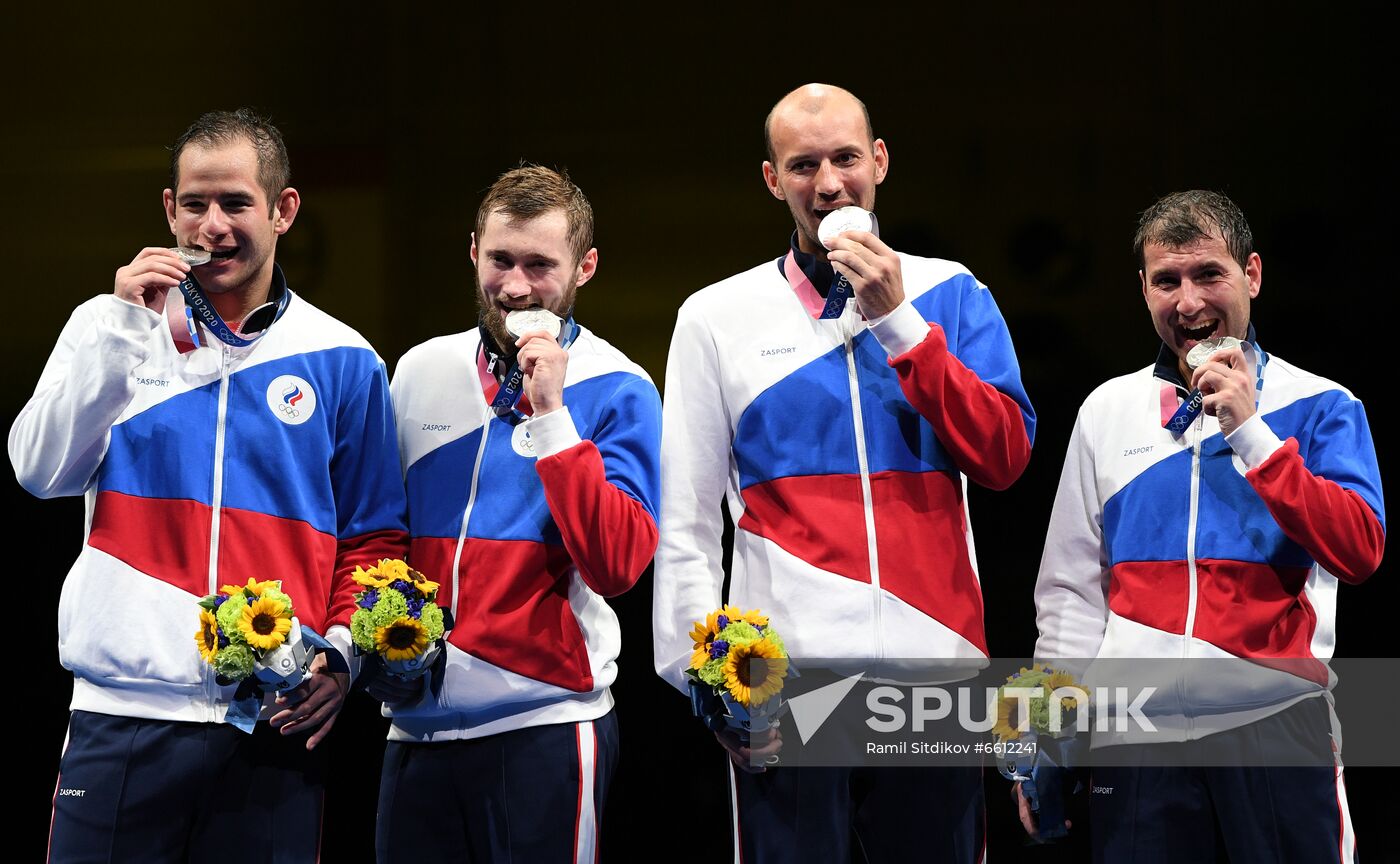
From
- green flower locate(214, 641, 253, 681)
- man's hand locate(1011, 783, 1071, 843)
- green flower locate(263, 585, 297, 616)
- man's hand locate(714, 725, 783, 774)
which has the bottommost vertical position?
man's hand locate(1011, 783, 1071, 843)

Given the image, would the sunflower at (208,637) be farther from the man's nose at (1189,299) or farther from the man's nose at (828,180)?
the man's nose at (1189,299)

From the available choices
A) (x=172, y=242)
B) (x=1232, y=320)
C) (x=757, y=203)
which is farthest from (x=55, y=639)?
(x=1232, y=320)

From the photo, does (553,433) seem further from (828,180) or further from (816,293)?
(828,180)

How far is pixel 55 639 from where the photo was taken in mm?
4379

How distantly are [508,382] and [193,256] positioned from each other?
66 cm

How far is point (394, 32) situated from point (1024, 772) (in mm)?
3051

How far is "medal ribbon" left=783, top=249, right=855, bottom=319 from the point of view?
9.58 feet

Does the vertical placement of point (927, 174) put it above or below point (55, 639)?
above

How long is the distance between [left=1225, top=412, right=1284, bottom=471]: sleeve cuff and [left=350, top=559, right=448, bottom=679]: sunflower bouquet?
159cm

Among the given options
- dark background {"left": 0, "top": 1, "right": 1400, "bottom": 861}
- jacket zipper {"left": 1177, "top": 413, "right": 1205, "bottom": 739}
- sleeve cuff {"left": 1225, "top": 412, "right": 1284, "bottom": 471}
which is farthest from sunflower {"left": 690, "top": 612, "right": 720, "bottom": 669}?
dark background {"left": 0, "top": 1, "right": 1400, "bottom": 861}

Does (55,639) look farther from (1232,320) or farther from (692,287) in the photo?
(1232,320)

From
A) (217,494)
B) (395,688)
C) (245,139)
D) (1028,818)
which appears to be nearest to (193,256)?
(245,139)

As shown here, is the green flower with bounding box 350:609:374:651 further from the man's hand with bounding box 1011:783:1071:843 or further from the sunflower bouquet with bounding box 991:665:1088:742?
the man's hand with bounding box 1011:783:1071:843

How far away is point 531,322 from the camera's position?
2.94 meters
